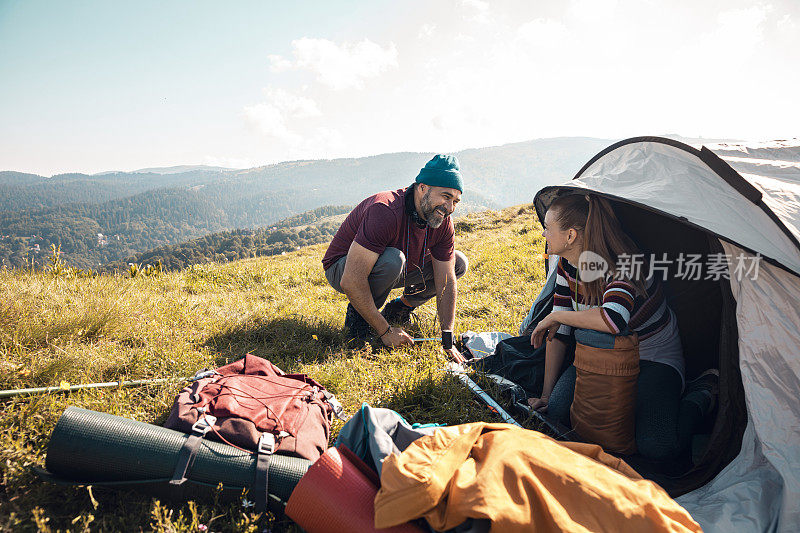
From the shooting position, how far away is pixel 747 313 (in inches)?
97.9

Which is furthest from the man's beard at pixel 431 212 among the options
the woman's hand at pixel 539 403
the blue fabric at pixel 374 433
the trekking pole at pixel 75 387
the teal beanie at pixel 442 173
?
the trekking pole at pixel 75 387

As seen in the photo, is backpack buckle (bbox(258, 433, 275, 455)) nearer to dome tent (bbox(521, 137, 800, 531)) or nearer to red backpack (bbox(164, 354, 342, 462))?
red backpack (bbox(164, 354, 342, 462))

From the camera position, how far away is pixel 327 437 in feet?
9.02

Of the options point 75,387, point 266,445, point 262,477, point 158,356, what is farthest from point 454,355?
point 75,387

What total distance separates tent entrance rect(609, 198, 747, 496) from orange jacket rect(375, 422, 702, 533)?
124 centimetres

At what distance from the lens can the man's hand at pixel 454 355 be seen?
406 centimetres

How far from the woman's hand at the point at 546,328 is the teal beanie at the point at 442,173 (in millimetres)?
1550

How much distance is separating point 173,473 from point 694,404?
12.2ft

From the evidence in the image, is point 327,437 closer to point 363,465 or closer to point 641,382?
point 363,465

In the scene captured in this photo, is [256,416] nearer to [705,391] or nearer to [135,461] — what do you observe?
[135,461]

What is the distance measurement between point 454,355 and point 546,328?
42.9 inches

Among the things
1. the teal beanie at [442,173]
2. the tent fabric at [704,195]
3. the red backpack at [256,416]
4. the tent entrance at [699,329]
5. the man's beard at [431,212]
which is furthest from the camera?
the man's beard at [431,212]

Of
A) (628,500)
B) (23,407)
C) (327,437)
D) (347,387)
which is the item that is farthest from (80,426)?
(628,500)

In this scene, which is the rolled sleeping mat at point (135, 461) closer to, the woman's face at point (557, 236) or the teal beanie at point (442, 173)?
the woman's face at point (557, 236)
